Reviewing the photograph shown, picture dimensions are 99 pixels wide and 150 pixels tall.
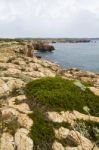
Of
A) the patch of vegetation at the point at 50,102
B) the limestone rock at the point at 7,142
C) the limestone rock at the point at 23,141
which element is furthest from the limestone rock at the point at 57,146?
the limestone rock at the point at 7,142

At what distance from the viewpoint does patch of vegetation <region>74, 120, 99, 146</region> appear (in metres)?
12.3

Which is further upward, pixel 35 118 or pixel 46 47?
pixel 35 118

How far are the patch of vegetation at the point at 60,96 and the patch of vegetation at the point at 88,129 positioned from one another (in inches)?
38.8

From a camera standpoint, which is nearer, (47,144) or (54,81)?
(47,144)

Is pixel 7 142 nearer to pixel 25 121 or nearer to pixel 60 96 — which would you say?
pixel 25 121

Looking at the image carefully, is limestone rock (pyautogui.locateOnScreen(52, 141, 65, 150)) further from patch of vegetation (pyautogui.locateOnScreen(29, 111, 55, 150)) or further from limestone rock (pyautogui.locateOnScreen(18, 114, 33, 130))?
limestone rock (pyautogui.locateOnScreen(18, 114, 33, 130))

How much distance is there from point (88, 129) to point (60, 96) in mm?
2083

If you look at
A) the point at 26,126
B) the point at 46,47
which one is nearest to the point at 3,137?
the point at 26,126

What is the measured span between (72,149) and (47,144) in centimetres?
89

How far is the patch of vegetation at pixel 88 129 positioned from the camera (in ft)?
40.4

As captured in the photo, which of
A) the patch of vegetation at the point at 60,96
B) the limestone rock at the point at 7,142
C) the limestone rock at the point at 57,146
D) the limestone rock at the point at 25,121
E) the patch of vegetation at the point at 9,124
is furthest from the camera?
the patch of vegetation at the point at 60,96

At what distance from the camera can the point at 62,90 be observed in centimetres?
1475

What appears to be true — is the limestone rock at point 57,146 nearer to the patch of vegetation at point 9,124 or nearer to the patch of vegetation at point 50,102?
the patch of vegetation at point 50,102

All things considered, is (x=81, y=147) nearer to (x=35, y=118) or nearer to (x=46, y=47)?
(x=35, y=118)
